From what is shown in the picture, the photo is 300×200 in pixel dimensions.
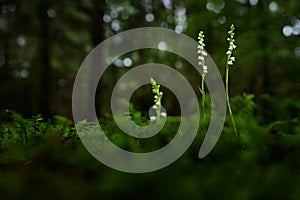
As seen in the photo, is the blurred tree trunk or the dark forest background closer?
the dark forest background

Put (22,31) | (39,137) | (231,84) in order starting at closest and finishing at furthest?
(39,137), (231,84), (22,31)

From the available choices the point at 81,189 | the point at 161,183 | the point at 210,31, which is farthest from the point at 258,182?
the point at 210,31

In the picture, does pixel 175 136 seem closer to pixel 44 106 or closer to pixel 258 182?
pixel 258 182

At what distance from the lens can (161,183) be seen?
2.08 ft

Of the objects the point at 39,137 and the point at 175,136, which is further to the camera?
the point at 39,137

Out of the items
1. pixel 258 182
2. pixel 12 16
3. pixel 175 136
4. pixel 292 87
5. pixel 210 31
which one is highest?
pixel 12 16

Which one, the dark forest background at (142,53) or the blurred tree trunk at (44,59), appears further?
the blurred tree trunk at (44,59)

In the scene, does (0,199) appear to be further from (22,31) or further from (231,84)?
(22,31)

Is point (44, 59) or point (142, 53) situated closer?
point (44, 59)

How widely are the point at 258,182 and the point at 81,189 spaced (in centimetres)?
33

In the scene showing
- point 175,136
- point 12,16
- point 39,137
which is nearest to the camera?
point 175,136

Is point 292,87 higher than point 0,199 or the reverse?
higher

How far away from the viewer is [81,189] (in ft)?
1.93

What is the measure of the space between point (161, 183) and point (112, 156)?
0.23m
